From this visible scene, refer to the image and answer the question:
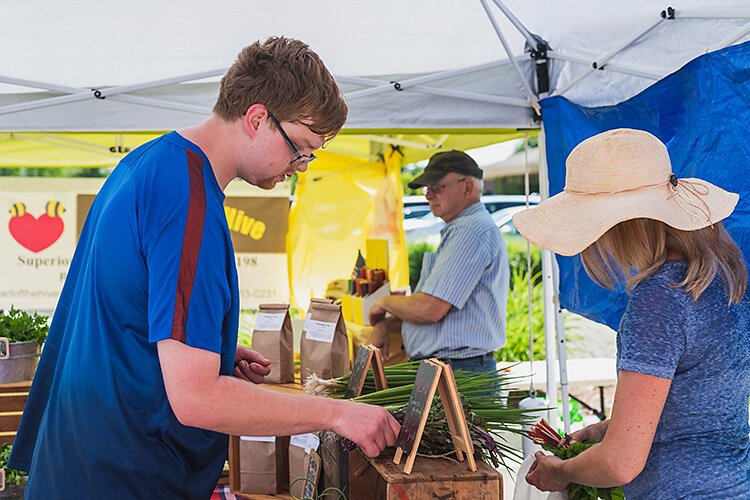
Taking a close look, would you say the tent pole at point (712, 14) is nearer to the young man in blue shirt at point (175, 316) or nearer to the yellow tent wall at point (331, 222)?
the young man in blue shirt at point (175, 316)

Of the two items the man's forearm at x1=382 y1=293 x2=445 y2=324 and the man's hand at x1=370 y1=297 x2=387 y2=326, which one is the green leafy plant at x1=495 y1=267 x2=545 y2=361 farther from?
the man's forearm at x1=382 y1=293 x2=445 y2=324

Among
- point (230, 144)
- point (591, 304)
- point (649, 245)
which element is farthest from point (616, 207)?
point (591, 304)

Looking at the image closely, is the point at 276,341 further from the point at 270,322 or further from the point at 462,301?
the point at 462,301

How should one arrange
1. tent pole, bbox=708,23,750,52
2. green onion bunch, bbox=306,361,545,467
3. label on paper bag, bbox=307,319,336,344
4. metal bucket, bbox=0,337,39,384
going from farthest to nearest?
1. metal bucket, bbox=0,337,39,384
2. label on paper bag, bbox=307,319,336,344
3. tent pole, bbox=708,23,750,52
4. green onion bunch, bbox=306,361,545,467

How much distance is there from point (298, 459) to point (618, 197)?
1.46 meters

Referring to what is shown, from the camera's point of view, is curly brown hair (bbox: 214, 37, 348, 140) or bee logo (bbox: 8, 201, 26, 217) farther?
bee logo (bbox: 8, 201, 26, 217)

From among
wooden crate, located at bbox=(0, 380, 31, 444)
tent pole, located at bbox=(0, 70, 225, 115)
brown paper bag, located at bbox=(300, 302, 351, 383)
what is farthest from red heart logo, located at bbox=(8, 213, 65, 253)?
brown paper bag, located at bbox=(300, 302, 351, 383)

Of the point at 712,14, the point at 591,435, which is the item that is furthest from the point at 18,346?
the point at 712,14

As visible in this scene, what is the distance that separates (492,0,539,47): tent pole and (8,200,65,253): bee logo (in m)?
3.68

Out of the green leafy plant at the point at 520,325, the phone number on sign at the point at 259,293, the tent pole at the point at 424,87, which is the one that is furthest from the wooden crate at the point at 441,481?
the green leafy plant at the point at 520,325

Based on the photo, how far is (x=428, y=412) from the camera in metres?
1.63

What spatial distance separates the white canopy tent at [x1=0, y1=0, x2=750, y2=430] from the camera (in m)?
3.34

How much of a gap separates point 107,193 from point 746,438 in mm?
1353

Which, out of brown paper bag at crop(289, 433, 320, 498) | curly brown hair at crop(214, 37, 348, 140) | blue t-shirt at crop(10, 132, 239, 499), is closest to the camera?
blue t-shirt at crop(10, 132, 239, 499)
